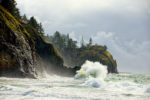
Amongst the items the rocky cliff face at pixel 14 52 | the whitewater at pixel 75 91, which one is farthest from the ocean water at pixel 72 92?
the rocky cliff face at pixel 14 52

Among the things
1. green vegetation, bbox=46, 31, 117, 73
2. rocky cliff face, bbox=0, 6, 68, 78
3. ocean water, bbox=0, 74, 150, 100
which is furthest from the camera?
green vegetation, bbox=46, 31, 117, 73

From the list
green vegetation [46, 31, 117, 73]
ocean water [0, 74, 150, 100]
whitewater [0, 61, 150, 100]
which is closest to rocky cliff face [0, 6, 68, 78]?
whitewater [0, 61, 150, 100]

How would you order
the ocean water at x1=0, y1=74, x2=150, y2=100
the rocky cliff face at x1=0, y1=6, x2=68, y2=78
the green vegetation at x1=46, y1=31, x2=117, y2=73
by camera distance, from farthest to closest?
the green vegetation at x1=46, y1=31, x2=117, y2=73, the rocky cliff face at x1=0, y1=6, x2=68, y2=78, the ocean water at x1=0, y1=74, x2=150, y2=100

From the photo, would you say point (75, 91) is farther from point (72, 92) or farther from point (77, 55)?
point (77, 55)

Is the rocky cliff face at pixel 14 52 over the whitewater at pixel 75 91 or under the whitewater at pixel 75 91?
over

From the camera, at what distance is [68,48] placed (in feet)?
344

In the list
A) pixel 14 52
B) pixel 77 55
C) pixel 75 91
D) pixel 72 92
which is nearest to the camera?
pixel 72 92

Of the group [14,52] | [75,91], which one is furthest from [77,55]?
[75,91]

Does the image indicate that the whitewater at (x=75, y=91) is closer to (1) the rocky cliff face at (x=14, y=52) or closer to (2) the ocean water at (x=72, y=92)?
(2) the ocean water at (x=72, y=92)

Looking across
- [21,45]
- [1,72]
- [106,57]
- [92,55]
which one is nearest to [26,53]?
[21,45]

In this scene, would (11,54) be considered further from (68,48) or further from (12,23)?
(68,48)

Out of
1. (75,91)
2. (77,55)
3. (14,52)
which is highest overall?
(77,55)

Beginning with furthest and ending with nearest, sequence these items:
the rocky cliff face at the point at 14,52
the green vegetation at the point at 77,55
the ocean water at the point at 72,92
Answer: the green vegetation at the point at 77,55 < the rocky cliff face at the point at 14,52 < the ocean water at the point at 72,92

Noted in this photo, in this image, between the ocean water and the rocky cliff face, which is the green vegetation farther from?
the ocean water
